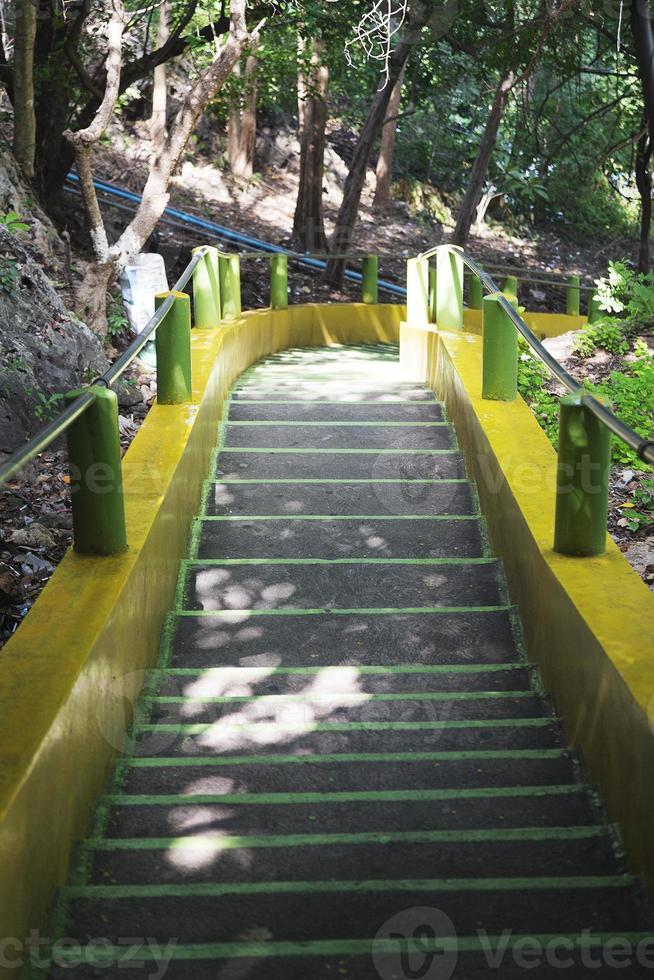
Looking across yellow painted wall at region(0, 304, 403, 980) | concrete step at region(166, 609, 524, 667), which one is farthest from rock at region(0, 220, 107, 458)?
concrete step at region(166, 609, 524, 667)

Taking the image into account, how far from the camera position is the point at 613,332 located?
1241cm

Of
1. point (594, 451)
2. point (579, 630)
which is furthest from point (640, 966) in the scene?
point (594, 451)

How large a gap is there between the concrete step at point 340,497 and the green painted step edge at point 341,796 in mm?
2721

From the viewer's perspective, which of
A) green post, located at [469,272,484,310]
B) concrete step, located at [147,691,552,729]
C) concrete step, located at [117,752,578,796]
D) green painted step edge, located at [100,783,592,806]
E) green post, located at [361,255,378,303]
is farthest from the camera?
green post, located at [469,272,484,310]

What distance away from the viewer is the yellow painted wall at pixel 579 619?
3.35 meters

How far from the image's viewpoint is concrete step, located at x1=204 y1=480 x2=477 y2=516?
6422 millimetres

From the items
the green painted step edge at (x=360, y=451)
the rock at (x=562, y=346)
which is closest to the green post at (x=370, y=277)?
the rock at (x=562, y=346)

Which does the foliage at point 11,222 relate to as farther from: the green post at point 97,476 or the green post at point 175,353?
the green post at point 97,476

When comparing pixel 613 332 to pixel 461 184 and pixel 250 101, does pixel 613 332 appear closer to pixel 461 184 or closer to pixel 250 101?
pixel 250 101

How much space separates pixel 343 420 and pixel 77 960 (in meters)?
5.58

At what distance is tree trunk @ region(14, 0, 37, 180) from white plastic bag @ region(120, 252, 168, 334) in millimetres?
1822

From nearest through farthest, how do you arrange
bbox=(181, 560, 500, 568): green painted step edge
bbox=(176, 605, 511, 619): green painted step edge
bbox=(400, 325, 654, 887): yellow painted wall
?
bbox=(400, 325, 654, 887): yellow painted wall → bbox=(176, 605, 511, 619): green painted step edge → bbox=(181, 560, 500, 568): green painted step edge

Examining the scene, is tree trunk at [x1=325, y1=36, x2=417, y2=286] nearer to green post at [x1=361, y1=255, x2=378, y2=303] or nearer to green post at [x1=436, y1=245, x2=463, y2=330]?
green post at [x1=361, y1=255, x2=378, y2=303]

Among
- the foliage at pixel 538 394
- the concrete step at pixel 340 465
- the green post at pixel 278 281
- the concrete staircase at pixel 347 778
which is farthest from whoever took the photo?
the green post at pixel 278 281
